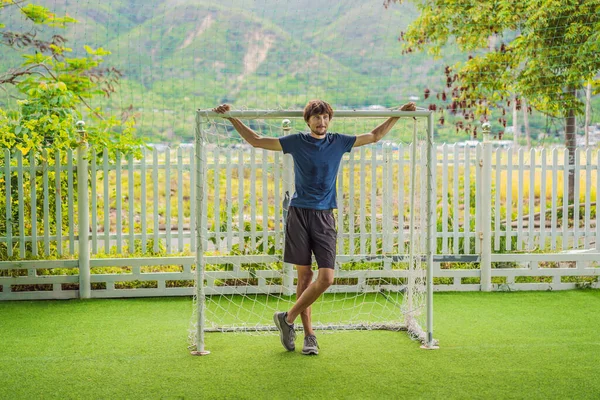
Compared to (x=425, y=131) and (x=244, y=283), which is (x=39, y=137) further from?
(x=425, y=131)

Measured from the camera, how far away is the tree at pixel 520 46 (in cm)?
911

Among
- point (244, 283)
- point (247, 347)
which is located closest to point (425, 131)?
point (247, 347)

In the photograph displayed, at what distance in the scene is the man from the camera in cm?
434

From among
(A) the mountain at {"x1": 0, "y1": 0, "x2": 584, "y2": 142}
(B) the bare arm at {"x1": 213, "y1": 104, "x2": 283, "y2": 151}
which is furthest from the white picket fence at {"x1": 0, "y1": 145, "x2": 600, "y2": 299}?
(A) the mountain at {"x1": 0, "y1": 0, "x2": 584, "y2": 142}

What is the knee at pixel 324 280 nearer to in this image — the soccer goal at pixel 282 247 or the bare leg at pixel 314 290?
the bare leg at pixel 314 290

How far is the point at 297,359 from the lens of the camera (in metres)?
4.30

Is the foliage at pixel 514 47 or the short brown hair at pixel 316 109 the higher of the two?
the foliage at pixel 514 47

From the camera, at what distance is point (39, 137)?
21.1 feet

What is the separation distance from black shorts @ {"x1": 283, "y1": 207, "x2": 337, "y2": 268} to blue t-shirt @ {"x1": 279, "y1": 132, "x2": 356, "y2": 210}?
2.2 inches

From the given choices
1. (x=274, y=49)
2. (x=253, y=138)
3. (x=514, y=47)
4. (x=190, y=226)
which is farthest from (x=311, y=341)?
(x=274, y=49)

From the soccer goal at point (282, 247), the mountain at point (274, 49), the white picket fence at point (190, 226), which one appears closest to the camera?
the soccer goal at point (282, 247)

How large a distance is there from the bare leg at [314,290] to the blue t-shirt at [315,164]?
1.37 feet

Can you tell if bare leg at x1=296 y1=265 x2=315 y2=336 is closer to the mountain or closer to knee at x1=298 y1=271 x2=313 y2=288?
knee at x1=298 y1=271 x2=313 y2=288

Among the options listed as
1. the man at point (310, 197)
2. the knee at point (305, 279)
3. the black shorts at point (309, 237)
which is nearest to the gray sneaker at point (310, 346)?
the man at point (310, 197)
